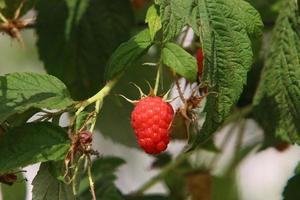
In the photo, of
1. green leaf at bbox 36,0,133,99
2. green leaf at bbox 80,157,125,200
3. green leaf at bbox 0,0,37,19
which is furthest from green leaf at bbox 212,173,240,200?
green leaf at bbox 0,0,37,19

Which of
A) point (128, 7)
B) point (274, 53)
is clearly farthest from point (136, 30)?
point (274, 53)

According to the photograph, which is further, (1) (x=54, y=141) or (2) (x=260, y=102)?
(2) (x=260, y=102)

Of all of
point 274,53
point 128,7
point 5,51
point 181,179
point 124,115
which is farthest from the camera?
point 5,51

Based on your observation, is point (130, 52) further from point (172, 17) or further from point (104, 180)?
point (104, 180)

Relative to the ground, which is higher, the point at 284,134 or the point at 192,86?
the point at 192,86

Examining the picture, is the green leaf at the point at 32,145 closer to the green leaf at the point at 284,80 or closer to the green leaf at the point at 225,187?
the green leaf at the point at 284,80

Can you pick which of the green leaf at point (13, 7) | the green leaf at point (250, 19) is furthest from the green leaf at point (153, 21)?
the green leaf at point (13, 7)

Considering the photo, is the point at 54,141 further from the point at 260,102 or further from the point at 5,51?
the point at 5,51

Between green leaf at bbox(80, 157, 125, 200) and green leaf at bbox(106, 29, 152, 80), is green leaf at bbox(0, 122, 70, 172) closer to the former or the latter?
green leaf at bbox(106, 29, 152, 80)
